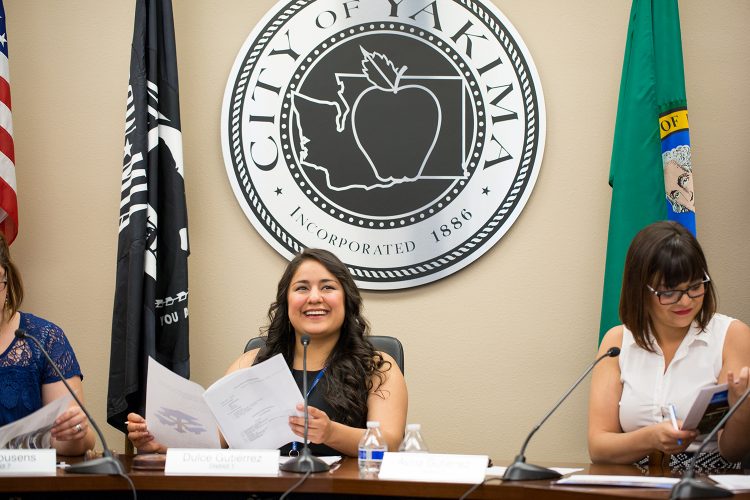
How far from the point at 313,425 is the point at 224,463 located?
301 mm

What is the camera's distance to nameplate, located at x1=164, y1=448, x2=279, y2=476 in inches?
78.7

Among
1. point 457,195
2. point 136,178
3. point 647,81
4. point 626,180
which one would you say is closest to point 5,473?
point 136,178

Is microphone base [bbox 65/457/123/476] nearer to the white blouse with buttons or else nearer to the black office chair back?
the black office chair back

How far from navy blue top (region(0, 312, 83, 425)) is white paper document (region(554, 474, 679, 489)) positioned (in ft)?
5.41

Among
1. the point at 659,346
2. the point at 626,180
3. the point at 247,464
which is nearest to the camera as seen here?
the point at 247,464

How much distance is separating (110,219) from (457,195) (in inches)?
56.6

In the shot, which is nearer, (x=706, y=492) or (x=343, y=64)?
(x=706, y=492)

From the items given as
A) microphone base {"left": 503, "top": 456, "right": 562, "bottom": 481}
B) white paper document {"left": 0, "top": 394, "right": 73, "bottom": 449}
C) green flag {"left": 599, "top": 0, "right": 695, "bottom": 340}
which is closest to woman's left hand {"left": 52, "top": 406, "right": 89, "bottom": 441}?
white paper document {"left": 0, "top": 394, "right": 73, "bottom": 449}

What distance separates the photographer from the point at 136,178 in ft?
10.9

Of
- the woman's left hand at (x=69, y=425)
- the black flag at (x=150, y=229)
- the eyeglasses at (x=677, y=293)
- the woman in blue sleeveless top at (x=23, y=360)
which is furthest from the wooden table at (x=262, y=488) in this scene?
the black flag at (x=150, y=229)

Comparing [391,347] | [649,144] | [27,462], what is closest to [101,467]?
[27,462]

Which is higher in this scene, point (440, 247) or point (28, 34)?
point (28, 34)

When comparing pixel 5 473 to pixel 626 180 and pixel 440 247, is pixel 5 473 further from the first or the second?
pixel 626 180

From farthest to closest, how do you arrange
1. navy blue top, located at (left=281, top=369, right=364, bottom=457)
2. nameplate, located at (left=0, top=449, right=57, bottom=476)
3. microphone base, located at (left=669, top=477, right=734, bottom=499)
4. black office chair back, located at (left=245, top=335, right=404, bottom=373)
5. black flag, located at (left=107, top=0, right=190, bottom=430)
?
black flag, located at (left=107, top=0, right=190, bottom=430) → black office chair back, located at (left=245, top=335, right=404, bottom=373) → navy blue top, located at (left=281, top=369, right=364, bottom=457) → nameplate, located at (left=0, top=449, right=57, bottom=476) → microphone base, located at (left=669, top=477, right=734, bottom=499)
